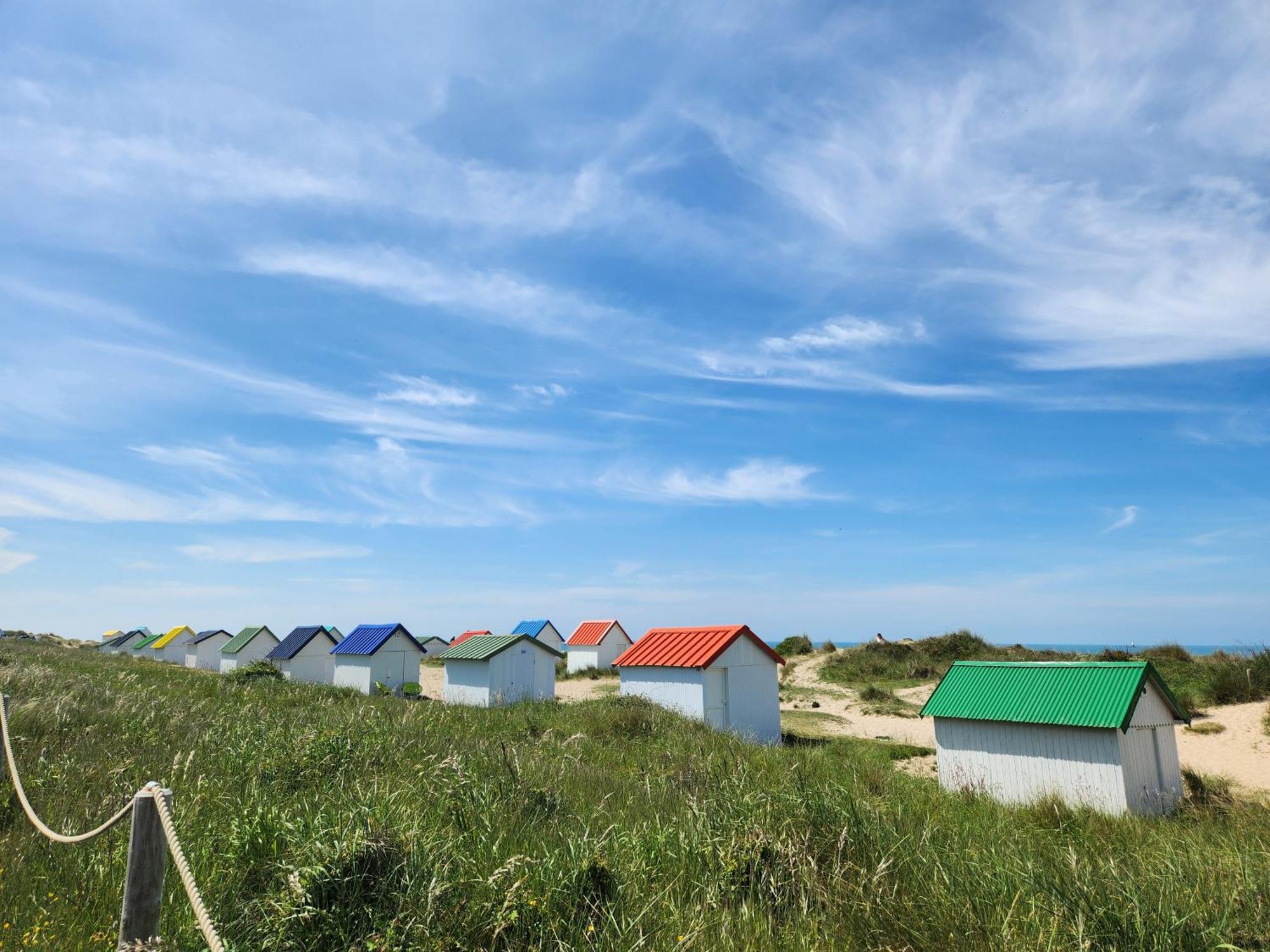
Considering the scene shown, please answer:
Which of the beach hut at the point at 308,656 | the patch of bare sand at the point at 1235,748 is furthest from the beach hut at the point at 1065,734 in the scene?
the beach hut at the point at 308,656

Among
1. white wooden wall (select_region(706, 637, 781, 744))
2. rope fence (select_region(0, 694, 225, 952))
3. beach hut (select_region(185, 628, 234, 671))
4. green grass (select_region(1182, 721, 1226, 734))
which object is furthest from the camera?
beach hut (select_region(185, 628, 234, 671))

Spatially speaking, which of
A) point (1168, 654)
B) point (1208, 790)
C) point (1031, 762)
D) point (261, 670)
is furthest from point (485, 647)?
point (1168, 654)

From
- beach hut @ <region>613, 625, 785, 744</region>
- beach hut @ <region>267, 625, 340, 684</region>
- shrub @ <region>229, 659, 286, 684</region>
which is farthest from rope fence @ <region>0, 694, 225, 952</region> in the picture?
beach hut @ <region>267, 625, 340, 684</region>

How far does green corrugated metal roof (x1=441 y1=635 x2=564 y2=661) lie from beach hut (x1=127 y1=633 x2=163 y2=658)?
154 feet

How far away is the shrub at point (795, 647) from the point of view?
168 ft

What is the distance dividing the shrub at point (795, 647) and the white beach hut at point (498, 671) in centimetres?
2666

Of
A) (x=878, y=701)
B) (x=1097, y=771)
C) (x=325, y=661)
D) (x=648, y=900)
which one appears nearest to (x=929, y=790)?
(x=1097, y=771)

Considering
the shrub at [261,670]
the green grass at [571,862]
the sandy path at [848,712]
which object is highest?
the green grass at [571,862]

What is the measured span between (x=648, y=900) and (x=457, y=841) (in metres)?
1.78

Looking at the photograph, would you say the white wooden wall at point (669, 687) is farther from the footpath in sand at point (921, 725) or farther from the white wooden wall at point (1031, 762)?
the white wooden wall at point (1031, 762)

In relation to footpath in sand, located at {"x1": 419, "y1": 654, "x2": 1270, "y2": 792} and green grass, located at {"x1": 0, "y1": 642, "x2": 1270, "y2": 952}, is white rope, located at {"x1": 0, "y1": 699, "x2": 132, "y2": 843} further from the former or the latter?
footpath in sand, located at {"x1": 419, "y1": 654, "x2": 1270, "y2": 792}

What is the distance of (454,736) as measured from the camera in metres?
12.2

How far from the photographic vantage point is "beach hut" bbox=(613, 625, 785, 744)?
71.0ft

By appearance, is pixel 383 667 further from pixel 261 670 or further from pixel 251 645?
pixel 251 645
